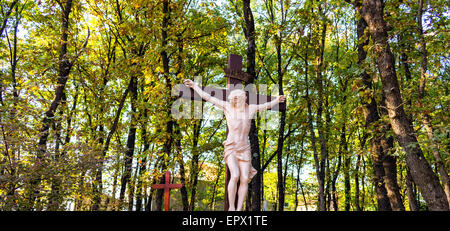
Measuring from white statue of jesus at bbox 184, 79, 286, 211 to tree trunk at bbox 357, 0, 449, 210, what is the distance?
195 cm

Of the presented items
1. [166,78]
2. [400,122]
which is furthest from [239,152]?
[166,78]

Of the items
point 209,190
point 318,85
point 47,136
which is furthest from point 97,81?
point 209,190

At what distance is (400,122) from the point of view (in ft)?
18.6

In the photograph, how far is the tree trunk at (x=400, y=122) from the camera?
5.36m

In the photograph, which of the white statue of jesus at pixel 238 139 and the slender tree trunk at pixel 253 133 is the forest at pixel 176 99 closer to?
the slender tree trunk at pixel 253 133

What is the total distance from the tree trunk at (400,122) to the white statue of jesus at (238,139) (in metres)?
1.95

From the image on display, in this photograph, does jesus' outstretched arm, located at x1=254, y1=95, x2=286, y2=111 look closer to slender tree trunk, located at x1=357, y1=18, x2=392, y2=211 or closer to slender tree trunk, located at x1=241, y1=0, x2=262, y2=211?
slender tree trunk, located at x1=241, y1=0, x2=262, y2=211

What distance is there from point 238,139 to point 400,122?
2.88 m

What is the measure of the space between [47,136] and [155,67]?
377cm

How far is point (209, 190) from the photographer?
67.9 ft

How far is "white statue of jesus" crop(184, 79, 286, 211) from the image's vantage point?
499 cm
